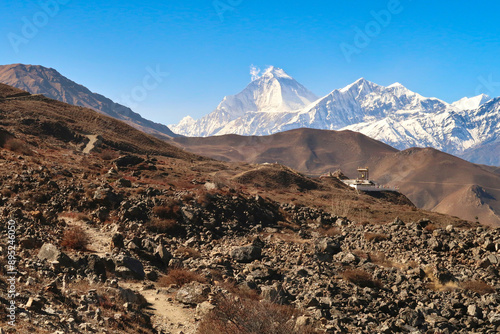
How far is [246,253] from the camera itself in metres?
15.4

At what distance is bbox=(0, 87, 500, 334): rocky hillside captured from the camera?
9.02m

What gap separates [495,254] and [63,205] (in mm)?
18059

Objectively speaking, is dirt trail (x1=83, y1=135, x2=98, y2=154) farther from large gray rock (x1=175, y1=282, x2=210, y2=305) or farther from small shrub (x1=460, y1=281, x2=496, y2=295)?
small shrub (x1=460, y1=281, x2=496, y2=295)

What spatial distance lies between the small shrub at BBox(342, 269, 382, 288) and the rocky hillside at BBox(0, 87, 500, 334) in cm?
4

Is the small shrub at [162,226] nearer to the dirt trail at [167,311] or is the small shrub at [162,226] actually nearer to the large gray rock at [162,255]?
the large gray rock at [162,255]

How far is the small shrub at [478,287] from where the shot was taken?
41.5 feet

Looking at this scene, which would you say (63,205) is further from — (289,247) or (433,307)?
(433,307)

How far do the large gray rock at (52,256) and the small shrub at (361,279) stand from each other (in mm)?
8738

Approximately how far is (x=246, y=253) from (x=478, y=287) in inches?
314

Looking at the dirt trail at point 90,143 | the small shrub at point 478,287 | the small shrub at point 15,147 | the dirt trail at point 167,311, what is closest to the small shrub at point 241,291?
the dirt trail at point 167,311

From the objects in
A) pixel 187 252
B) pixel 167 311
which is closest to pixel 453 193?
pixel 187 252

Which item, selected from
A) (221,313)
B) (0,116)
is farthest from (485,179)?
(221,313)

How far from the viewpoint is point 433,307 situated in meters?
11.4

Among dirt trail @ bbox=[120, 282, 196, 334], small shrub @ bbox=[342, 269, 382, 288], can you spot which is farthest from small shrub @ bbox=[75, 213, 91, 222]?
small shrub @ bbox=[342, 269, 382, 288]
